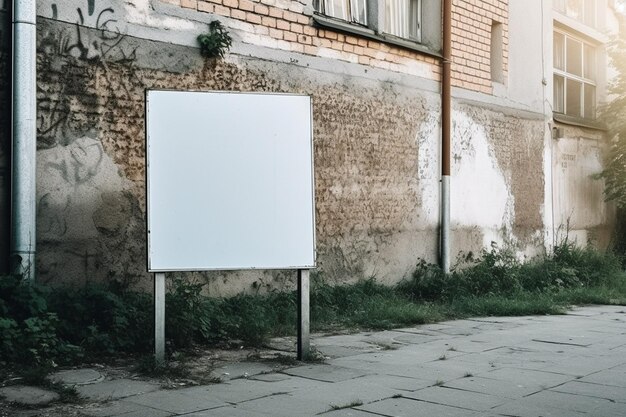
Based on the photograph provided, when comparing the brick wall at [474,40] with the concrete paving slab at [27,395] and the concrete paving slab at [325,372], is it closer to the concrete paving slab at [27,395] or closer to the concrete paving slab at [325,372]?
the concrete paving slab at [325,372]

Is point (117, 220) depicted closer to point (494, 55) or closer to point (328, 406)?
point (328, 406)

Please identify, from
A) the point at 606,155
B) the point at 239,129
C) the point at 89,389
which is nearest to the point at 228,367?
the point at 89,389

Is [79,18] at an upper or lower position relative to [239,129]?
upper

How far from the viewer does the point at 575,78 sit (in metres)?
14.3

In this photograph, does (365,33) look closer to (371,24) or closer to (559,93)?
(371,24)

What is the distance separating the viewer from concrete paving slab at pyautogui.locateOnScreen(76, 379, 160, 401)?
14.7 feet

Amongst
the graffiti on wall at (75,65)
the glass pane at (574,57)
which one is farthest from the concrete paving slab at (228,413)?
the glass pane at (574,57)

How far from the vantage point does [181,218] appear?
208 inches

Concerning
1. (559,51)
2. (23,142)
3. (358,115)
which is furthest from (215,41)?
(559,51)

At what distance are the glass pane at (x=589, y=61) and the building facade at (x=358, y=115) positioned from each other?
1.6 inches

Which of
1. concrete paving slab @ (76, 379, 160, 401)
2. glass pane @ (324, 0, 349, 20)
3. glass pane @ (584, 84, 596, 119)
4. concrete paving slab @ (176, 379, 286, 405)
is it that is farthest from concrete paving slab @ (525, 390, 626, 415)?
glass pane @ (584, 84, 596, 119)

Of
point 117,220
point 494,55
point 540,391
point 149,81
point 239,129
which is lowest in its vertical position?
point 540,391

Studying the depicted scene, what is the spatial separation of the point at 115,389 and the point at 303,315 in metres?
1.53

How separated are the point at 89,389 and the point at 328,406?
146 centimetres
